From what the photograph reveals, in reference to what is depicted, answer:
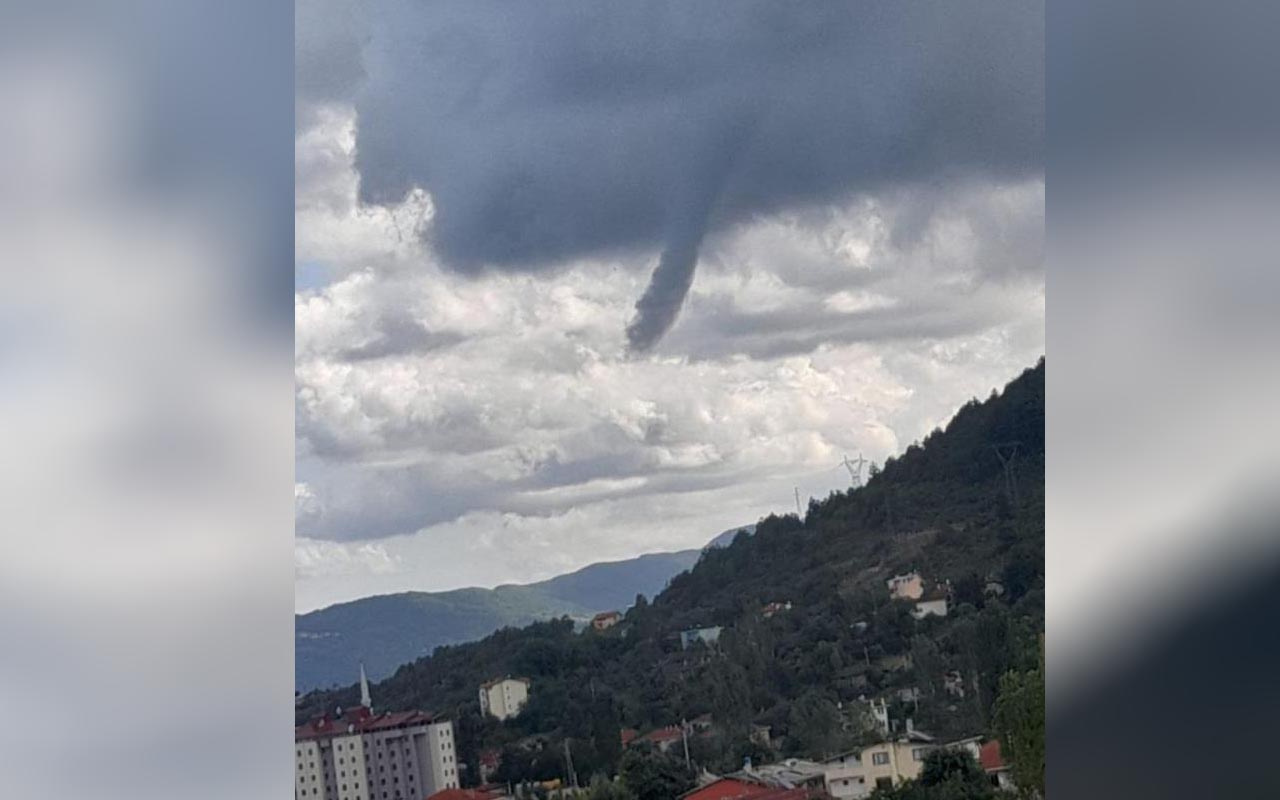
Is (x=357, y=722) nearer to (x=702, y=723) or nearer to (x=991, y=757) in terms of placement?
(x=702, y=723)

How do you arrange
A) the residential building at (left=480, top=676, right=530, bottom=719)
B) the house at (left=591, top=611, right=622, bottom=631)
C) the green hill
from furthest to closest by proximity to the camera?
1. the residential building at (left=480, top=676, right=530, bottom=719)
2. the house at (left=591, top=611, right=622, bottom=631)
3. the green hill

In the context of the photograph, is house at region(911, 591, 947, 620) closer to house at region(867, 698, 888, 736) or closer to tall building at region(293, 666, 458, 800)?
house at region(867, 698, 888, 736)

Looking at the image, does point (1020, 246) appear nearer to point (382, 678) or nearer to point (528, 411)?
point (528, 411)

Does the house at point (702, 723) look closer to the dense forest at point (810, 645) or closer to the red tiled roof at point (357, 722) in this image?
the dense forest at point (810, 645)

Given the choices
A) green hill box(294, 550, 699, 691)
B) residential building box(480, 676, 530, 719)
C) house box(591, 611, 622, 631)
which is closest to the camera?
green hill box(294, 550, 699, 691)

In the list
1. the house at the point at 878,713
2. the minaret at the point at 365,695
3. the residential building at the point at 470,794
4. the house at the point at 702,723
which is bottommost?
the residential building at the point at 470,794

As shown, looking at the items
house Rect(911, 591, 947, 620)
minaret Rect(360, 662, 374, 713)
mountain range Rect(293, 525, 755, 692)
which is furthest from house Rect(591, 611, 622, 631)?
house Rect(911, 591, 947, 620)

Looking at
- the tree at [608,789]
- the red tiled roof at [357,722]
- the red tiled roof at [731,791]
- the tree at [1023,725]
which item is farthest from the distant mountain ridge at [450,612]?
the tree at [1023,725]
